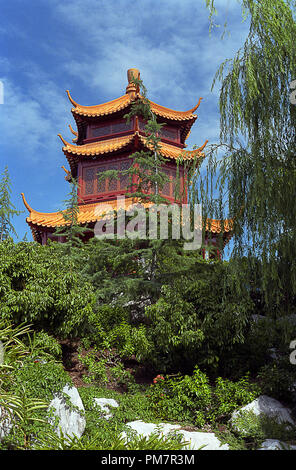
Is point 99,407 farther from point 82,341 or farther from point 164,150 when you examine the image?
point 164,150

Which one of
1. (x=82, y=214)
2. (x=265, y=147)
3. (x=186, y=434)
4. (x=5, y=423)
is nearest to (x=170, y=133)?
(x=82, y=214)

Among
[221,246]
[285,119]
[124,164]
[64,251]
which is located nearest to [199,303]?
[221,246]

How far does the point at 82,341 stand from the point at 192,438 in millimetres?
3599

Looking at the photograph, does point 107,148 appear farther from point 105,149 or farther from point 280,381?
point 280,381

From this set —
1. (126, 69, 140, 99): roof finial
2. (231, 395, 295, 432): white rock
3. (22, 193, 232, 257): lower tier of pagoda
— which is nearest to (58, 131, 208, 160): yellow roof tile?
(22, 193, 232, 257): lower tier of pagoda

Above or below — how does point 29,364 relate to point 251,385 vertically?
above

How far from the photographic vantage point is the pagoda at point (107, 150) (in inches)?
573

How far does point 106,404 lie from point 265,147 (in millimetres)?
5173

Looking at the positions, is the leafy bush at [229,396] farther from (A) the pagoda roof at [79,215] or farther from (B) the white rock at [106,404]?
(A) the pagoda roof at [79,215]

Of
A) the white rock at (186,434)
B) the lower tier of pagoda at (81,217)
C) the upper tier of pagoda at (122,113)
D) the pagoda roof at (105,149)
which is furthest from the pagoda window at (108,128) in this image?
the white rock at (186,434)

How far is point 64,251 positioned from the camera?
10.9 m

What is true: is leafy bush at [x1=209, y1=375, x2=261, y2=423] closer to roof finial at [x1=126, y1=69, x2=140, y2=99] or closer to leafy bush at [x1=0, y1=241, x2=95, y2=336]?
leafy bush at [x1=0, y1=241, x2=95, y2=336]

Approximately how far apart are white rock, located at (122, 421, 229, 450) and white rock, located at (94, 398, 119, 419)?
481 millimetres

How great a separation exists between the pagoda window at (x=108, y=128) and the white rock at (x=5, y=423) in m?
12.8
